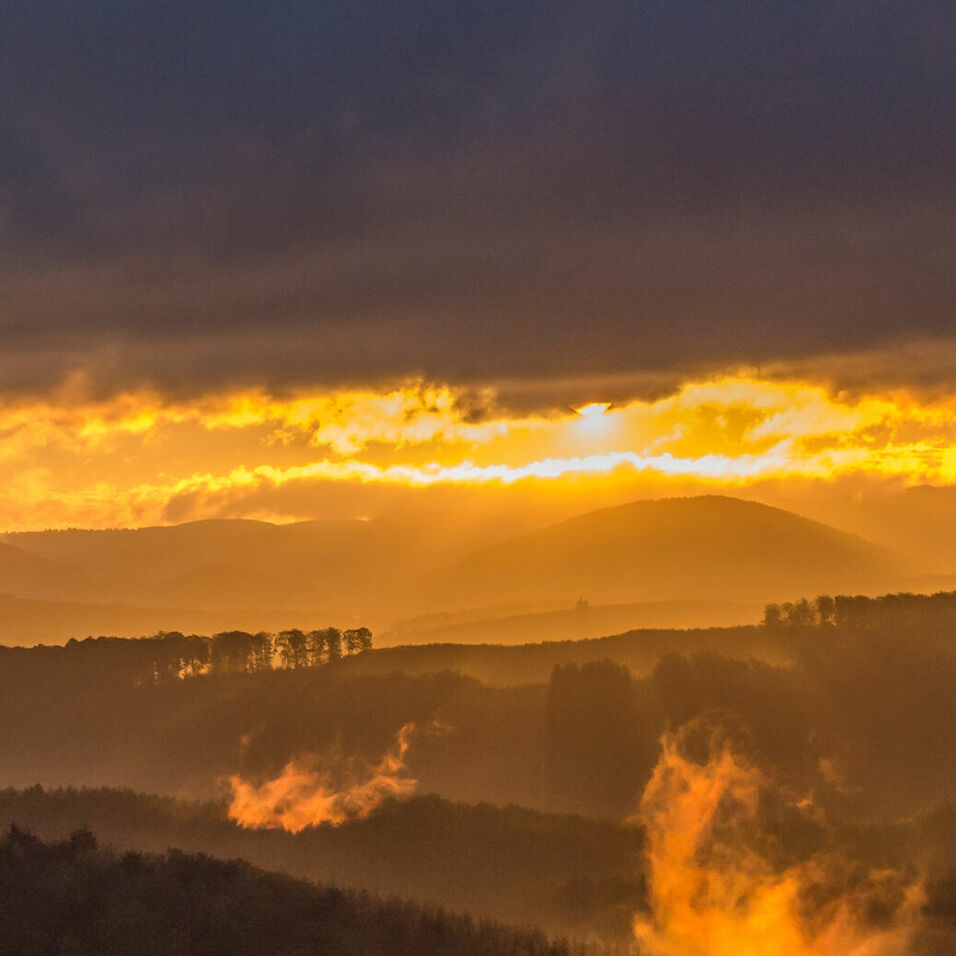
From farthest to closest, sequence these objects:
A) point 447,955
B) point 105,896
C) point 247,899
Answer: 1. point 447,955
2. point 247,899
3. point 105,896

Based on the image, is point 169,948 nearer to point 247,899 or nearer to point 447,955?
point 247,899

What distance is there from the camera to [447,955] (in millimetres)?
199750

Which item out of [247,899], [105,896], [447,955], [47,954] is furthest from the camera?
[447,955]

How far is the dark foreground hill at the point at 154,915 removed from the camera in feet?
511

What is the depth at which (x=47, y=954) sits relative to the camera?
149125 mm

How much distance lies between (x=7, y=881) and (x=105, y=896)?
606 inches

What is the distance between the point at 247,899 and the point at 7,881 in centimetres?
3055

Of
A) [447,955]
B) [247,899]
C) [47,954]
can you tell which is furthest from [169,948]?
[447,955]

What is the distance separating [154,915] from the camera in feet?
545

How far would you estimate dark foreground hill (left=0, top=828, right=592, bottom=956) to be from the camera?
156 meters

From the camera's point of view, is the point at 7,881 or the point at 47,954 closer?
the point at 47,954

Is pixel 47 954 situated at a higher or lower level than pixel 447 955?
higher

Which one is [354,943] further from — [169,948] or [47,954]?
[47,954]

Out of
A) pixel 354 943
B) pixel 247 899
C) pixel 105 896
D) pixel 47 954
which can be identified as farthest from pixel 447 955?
pixel 47 954
